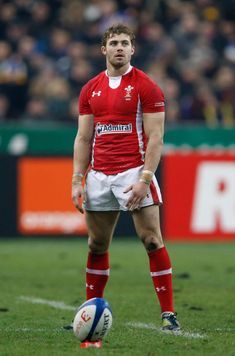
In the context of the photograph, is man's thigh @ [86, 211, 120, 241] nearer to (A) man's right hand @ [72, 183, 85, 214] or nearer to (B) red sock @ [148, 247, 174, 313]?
(A) man's right hand @ [72, 183, 85, 214]

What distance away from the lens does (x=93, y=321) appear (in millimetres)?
7281

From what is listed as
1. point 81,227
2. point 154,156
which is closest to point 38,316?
point 154,156

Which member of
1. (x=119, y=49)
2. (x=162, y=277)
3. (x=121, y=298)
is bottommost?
(x=121, y=298)

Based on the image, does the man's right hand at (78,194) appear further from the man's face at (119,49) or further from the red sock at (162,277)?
the man's face at (119,49)

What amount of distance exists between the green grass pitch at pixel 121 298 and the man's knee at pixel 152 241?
0.61 metres

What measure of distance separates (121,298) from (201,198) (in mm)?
6568

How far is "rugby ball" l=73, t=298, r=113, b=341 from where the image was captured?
729 centimetres

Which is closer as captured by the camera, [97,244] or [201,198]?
[97,244]

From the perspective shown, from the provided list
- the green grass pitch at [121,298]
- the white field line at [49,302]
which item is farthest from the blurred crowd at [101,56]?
the white field line at [49,302]

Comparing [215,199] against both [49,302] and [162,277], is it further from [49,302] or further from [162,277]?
[162,277]

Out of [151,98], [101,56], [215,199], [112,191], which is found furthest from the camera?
[101,56]

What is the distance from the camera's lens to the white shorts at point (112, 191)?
8.27 metres

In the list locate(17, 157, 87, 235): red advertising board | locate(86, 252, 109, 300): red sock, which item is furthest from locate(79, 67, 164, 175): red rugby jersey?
locate(17, 157, 87, 235): red advertising board

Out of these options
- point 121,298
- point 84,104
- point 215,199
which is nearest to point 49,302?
point 121,298
